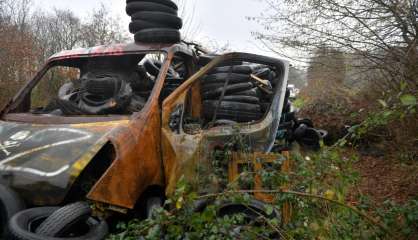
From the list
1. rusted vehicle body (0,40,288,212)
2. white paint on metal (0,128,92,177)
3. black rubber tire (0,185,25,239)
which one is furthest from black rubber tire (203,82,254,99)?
black rubber tire (0,185,25,239)

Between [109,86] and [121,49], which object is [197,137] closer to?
[109,86]

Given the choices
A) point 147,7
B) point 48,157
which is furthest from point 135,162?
point 147,7

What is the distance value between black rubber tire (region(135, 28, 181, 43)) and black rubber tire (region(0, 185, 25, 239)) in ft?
6.51

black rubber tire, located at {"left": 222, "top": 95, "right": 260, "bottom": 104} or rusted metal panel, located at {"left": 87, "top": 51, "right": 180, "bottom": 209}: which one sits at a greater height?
black rubber tire, located at {"left": 222, "top": 95, "right": 260, "bottom": 104}

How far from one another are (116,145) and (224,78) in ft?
6.01

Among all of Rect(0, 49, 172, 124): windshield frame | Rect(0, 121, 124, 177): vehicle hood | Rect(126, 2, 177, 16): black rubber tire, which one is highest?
Rect(126, 2, 177, 16): black rubber tire

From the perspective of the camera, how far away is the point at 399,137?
5.44m

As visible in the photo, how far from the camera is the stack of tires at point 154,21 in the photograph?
4.18 m

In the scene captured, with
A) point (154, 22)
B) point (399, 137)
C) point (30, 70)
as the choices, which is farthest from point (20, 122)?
point (30, 70)

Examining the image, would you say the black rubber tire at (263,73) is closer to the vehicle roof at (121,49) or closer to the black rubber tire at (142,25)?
the vehicle roof at (121,49)

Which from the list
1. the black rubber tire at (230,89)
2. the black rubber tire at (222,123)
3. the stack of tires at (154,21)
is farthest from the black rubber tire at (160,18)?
the black rubber tire at (222,123)

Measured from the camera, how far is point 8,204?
283cm

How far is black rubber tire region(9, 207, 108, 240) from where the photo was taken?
249 cm

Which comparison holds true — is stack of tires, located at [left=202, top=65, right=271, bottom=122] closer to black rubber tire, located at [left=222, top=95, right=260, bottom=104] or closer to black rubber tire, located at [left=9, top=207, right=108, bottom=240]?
black rubber tire, located at [left=222, top=95, right=260, bottom=104]
